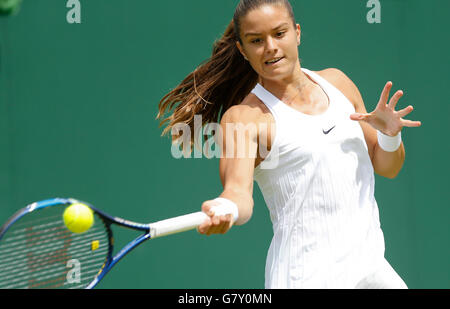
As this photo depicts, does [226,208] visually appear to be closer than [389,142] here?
Yes

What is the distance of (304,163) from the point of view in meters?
2.29

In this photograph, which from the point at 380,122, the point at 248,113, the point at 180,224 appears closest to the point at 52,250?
the point at 180,224

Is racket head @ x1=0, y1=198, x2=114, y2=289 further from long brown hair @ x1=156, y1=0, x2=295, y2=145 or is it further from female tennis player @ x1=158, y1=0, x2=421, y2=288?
long brown hair @ x1=156, y1=0, x2=295, y2=145

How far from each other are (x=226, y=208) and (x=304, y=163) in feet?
1.10

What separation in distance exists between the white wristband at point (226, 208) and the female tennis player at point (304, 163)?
0.27ft

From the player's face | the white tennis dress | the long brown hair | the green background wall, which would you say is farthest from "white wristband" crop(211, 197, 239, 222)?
the green background wall

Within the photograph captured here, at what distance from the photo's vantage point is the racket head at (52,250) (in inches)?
77.1

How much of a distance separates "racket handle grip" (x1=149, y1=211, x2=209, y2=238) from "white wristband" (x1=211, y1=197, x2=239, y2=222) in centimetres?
3

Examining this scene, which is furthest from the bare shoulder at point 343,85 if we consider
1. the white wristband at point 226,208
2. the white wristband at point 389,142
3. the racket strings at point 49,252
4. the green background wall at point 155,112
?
the green background wall at point 155,112

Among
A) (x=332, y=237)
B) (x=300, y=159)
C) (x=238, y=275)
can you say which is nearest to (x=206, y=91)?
(x=300, y=159)

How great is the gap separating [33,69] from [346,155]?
170 cm

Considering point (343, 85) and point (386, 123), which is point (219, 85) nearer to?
point (343, 85)

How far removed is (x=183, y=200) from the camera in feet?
11.8
